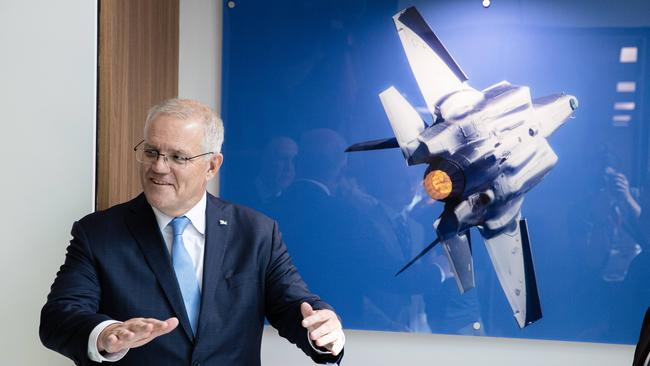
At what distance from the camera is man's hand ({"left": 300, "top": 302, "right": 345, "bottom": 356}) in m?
1.78

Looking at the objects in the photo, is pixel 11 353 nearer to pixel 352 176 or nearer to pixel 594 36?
A: pixel 352 176

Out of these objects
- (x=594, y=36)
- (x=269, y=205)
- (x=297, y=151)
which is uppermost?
(x=594, y=36)

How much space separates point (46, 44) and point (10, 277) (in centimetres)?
85

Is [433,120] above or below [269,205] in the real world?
above

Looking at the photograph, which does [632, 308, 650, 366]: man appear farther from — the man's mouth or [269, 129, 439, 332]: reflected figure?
the man's mouth

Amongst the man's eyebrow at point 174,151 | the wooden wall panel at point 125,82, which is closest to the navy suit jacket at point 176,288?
the man's eyebrow at point 174,151

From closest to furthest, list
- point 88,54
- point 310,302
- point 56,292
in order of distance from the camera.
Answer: point 56,292 → point 310,302 → point 88,54

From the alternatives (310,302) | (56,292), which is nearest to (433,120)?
(310,302)

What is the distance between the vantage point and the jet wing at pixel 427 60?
285 cm

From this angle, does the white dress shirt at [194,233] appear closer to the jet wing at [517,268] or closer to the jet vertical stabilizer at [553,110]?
the jet wing at [517,268]

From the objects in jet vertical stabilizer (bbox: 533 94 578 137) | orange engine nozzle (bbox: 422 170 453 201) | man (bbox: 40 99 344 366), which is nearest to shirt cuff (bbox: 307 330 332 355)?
man (bbox: 40 99 344 366)

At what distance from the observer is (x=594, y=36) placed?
2.76 metres

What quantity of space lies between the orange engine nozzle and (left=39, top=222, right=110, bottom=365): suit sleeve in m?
1.47

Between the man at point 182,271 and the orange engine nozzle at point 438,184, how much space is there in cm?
94
